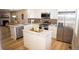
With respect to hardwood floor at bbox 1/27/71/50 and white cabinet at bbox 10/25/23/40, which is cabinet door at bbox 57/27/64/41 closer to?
hardwood floor at bbox 1/27/71/50

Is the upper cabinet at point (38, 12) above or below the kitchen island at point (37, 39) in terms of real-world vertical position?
above

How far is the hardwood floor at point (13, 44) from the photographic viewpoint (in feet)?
3.40

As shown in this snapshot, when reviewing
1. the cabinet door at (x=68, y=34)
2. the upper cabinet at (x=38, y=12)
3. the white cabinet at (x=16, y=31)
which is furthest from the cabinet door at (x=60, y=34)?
the white cabinet at (x=16, y=31)

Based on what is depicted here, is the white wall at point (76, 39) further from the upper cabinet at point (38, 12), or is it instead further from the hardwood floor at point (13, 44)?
the upper cabinet at point (38, 12)

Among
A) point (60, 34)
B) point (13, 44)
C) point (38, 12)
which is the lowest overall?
point (13, 44)

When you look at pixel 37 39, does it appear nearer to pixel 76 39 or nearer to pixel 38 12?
pixel 38 12

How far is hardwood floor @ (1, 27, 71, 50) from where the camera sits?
1036 mm

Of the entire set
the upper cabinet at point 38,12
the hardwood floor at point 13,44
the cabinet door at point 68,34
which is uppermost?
the upper cabinet at point 38,12

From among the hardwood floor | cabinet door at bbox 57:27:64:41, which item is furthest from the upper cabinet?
the hardwood floor

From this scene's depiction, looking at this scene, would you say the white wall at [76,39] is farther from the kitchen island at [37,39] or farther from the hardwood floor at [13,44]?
the kitchen island at [37,39]

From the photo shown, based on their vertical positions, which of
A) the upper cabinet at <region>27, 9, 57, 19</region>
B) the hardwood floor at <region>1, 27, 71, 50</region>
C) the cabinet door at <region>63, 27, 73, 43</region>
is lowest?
the hardwood floor at <region>1, 27, 71, 50</region>

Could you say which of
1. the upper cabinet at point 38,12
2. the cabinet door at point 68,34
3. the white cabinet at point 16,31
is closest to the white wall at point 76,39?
the cabinet door at point 68,34

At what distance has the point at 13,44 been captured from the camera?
1051mm

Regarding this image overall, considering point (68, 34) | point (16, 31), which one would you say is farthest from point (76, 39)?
point (16, 31)
